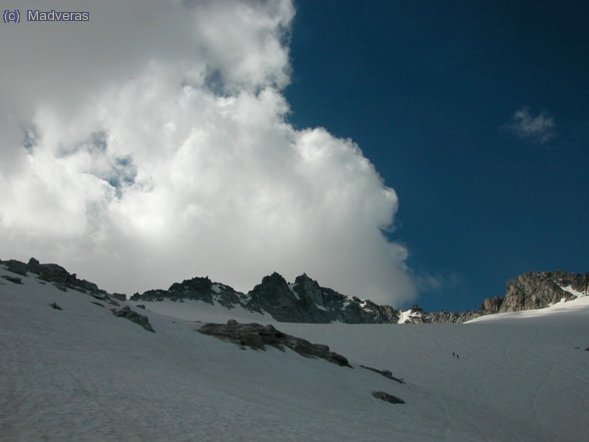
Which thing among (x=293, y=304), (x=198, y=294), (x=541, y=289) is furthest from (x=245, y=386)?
(x=541, y=289)

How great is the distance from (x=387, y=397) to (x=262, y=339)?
11300 millimetres

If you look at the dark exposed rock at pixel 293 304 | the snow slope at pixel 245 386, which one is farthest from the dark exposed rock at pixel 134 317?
the dark exposed rock at pixel 293 304

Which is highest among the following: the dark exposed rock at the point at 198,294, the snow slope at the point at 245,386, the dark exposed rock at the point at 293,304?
the dark exposed rock at the point at 293,304

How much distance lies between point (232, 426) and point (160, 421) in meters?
2.07

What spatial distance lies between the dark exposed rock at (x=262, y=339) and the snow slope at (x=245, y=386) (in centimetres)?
166

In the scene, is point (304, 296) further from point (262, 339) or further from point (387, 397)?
point (387, 397)

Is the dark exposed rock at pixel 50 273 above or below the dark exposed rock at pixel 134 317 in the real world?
above

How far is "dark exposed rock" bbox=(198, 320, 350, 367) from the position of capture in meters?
32.6

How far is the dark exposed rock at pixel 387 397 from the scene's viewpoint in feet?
86.9

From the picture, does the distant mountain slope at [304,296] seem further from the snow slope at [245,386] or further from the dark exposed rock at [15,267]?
the snow slope at [245,386]

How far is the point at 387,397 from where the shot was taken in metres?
Result: 26.8

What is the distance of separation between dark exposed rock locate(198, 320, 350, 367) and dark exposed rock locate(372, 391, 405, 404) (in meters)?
7.33

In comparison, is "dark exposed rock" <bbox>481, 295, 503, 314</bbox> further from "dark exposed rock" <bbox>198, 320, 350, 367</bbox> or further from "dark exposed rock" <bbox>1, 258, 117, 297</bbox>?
"dark exposed rock" <bbox>1, 258, 117, 297</bbox>

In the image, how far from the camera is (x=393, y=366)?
4269cm
